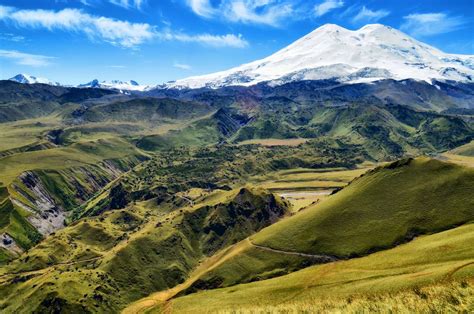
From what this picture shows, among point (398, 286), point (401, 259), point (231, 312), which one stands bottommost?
point (401, 259)

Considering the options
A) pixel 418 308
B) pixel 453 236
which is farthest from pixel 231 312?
pixel 453 236

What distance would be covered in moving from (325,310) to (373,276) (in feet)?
486

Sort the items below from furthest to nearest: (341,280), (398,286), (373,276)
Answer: (341,280), (373,276), (398,286)

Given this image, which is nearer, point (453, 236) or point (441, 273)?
point (441, 273)

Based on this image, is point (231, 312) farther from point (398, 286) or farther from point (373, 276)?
A: point (373, 276)

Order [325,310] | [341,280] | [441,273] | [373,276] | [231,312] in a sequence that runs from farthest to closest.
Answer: [341,280] → [373,276] → [441,273] → [231,312] → [325,310]

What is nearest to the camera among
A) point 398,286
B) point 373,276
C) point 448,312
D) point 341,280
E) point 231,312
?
point 448,312

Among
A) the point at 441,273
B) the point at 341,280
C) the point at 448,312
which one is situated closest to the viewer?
the point at 448,312

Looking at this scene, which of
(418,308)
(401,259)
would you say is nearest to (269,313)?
(418,308)

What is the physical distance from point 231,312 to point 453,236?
18307cm

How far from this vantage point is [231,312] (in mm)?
41281

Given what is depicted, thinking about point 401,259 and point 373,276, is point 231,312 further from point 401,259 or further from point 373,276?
point 401,259

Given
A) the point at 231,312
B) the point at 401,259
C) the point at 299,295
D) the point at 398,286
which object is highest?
the point at 231,312

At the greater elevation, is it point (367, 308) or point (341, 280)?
point (367, 308)
